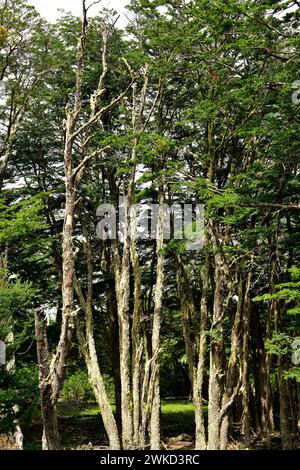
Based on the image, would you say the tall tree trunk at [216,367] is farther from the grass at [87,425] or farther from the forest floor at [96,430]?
the grass at [87,425]

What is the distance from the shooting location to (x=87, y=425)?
758 inches

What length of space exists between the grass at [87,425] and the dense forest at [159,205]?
127 millimetres

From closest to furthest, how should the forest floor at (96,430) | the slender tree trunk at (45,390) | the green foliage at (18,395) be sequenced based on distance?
the slender tree trunk at (45,390) < the green foliage at (18,395) < the forest floor at (96,430)

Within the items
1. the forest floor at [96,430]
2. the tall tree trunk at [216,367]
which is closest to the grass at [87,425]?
the forest floor at [96,430]

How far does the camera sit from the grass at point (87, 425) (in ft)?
54.9

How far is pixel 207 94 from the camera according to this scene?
46.4 ft

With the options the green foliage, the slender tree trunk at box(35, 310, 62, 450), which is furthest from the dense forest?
the slender tree trunk at box(35, 310, 62, 450)

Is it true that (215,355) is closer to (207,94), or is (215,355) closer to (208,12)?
(207,94)

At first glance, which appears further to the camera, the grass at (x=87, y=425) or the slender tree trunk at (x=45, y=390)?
the grass at (x=87, y=425)

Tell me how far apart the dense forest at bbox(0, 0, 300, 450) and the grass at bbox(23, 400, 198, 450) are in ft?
0.42

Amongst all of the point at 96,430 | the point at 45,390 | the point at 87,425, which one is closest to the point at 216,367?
the point at 96,430

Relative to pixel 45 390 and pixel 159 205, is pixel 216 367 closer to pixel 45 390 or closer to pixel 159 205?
pixel 159 205

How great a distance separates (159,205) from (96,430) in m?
9.12

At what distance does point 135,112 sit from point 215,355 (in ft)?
24.0
